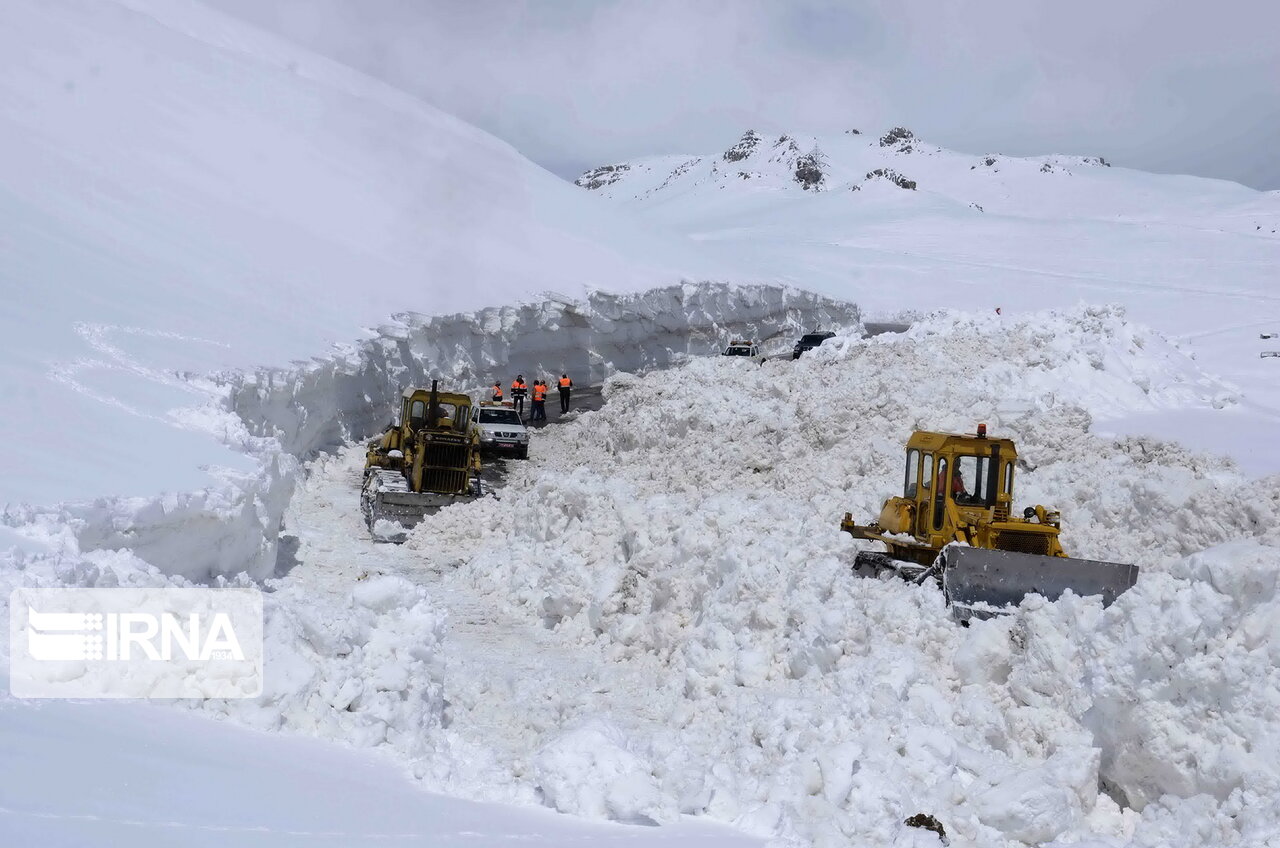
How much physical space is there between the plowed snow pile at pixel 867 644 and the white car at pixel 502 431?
459cm

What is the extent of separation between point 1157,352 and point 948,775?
624 inches

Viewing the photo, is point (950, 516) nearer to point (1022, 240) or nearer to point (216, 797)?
point (216, 797)

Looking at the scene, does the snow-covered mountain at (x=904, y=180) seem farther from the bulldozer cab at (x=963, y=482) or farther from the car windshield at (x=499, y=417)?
the bulldozer cab at (x=963, y=482)

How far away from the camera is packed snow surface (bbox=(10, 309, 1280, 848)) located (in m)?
6.78

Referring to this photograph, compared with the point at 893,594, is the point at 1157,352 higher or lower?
higher

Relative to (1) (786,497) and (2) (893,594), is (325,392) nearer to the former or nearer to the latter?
(1) (786,497)

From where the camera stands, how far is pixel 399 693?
7.86 metres

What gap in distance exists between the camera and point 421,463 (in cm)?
1700

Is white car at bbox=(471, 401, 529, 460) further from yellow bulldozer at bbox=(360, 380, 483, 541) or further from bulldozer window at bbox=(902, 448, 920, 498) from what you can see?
bulldozer window at bbox=(902, 448, 920, 498)

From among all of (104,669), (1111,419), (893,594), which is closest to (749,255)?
(1111,419)

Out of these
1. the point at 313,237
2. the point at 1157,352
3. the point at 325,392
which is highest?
the point at 313,237

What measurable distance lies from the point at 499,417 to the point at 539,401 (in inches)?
126

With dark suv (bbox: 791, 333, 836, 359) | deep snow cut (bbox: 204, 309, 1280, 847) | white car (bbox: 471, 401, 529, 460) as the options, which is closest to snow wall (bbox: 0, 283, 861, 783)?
deep snow cut (bbox: 204, 309, 1280, 847)

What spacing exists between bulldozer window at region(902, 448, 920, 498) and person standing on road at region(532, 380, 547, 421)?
A: 46.6ft
